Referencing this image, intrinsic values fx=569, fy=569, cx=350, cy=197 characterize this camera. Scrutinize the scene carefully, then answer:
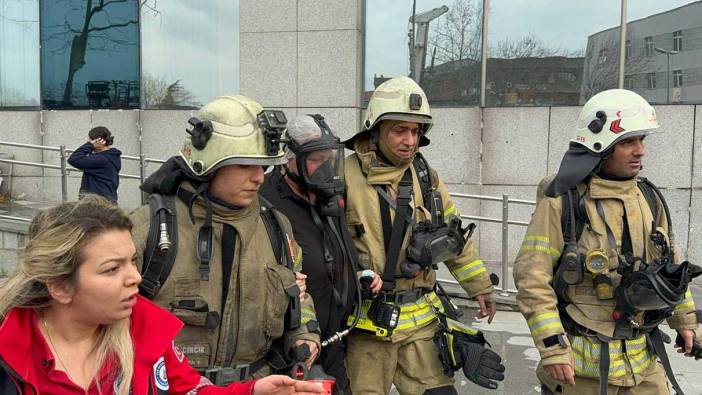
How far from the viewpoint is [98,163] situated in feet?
21.9

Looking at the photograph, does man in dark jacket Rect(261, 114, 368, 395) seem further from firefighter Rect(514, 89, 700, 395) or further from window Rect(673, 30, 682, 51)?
window Rect(673, 30, 682, 51)

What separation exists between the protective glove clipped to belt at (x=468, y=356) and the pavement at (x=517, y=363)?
137cm

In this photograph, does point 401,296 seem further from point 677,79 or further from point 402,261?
point 677,79

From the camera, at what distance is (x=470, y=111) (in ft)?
26.5

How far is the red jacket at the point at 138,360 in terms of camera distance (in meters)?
1.45

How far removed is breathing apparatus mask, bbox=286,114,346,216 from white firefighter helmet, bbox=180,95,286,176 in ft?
1.51

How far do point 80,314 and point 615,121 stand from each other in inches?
93.1

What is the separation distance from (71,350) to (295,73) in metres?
7.11

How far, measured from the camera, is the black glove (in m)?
2.87

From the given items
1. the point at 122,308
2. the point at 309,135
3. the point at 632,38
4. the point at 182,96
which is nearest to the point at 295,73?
the point at 182,96

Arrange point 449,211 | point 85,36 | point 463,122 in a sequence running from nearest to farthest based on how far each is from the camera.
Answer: point 449,211 < point 463,122 < point 85,36

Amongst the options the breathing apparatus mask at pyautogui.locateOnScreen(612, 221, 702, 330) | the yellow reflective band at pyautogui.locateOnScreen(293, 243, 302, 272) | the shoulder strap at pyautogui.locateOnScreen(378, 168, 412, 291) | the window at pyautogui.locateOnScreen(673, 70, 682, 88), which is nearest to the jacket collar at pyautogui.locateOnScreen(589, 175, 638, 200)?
the breathing apparatus mask at pyautogui.locateOnScreen(612, 221, 702, 330)

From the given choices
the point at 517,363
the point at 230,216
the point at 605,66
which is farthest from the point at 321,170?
the point at 605,66

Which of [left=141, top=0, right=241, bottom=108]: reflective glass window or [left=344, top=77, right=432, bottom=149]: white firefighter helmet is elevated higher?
[left=141, top=0, right=241, bottom=108]: reflective glass window
